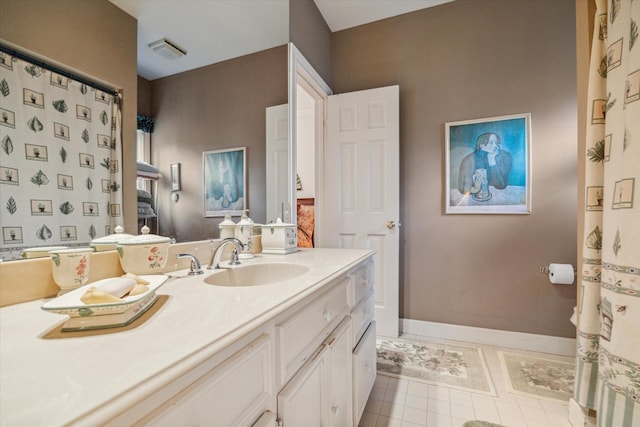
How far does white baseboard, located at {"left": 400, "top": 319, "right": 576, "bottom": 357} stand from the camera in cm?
196

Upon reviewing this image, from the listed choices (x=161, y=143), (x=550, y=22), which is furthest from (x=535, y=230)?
(x=161, y=143)

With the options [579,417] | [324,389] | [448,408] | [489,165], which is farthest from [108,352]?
[489,165]

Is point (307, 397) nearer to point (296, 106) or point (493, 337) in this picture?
point (296, 106)

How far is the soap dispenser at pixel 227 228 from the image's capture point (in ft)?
4.18

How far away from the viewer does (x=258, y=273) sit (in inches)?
46.7

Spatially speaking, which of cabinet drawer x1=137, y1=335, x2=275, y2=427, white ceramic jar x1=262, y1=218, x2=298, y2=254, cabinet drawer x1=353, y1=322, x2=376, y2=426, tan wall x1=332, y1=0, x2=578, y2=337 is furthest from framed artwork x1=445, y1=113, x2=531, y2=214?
cabinet drawer x1=137, y1=335, x2=275, y2=427

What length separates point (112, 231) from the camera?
849 millimetres

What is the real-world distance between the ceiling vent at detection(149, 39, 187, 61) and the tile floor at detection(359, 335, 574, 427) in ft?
5.85

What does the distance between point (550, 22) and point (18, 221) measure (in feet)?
9.84

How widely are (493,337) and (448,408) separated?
915 millimetres

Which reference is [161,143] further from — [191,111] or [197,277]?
[197,277]

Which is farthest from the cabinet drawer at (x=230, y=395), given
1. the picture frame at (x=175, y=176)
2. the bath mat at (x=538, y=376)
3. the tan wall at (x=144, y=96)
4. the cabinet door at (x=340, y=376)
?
the bath mat at (x=538, y=376)

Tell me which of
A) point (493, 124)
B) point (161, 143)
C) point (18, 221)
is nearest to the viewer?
point (18, 221)

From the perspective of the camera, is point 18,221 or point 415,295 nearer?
point 18,221
